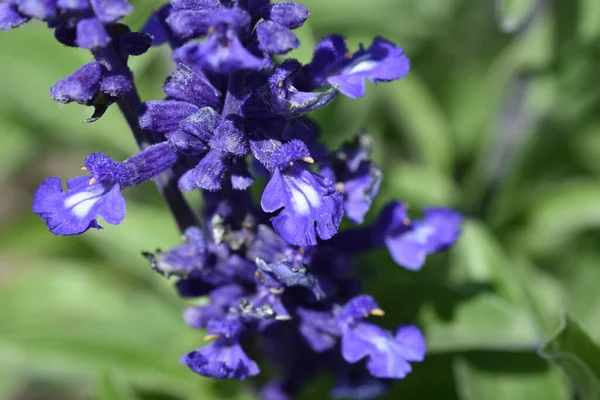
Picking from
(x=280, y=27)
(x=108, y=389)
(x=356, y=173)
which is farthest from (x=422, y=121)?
(x=280, y=27)

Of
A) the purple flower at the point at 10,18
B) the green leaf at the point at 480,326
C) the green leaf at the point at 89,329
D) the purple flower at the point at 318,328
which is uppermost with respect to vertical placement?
the purple flower at the point at 10,18

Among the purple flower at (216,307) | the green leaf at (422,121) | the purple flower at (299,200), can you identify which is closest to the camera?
the purple flower at (299,200)

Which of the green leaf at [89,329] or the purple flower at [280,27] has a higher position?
the purple flower at [280,27]

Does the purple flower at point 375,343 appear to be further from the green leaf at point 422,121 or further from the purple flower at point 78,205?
the green leaf at point 422,121

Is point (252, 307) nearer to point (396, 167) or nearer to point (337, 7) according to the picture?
point (396, 167)

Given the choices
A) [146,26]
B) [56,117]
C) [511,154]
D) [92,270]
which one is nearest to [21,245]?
[92,270]

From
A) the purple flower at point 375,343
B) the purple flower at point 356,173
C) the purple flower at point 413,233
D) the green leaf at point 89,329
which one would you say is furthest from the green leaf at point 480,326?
the green leaf at point 89,329
